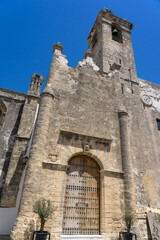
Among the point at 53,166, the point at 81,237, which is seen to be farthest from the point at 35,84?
the point at 81,237

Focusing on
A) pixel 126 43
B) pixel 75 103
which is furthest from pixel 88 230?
pixel 126 43

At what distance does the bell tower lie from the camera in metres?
13.3

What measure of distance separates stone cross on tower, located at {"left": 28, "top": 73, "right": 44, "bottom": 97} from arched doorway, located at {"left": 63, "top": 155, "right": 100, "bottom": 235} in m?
6.53

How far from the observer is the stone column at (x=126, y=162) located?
7.17 m

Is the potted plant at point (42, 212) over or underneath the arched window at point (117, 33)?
underneath

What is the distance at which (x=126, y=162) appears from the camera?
25.8 feet

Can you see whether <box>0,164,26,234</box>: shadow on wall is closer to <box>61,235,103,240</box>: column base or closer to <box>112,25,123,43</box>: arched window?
<box>61,235,103,240</box>: column base

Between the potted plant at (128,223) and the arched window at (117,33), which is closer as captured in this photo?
the potted plant at (128,223)

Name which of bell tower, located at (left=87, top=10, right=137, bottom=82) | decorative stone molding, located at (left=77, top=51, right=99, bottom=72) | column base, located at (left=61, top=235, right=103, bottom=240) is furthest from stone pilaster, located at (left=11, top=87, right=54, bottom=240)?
bell tower, located at (left=87, top=10, right=137, bottom=82)

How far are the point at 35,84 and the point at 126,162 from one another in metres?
8.75

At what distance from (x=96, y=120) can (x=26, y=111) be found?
507cm

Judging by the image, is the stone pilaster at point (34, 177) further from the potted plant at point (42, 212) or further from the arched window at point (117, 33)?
the arched window at point (117, 33)

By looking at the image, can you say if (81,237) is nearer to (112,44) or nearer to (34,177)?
(34,177)

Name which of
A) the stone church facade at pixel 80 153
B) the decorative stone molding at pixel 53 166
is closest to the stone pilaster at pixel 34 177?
the stone church facade at pixel 80 153
